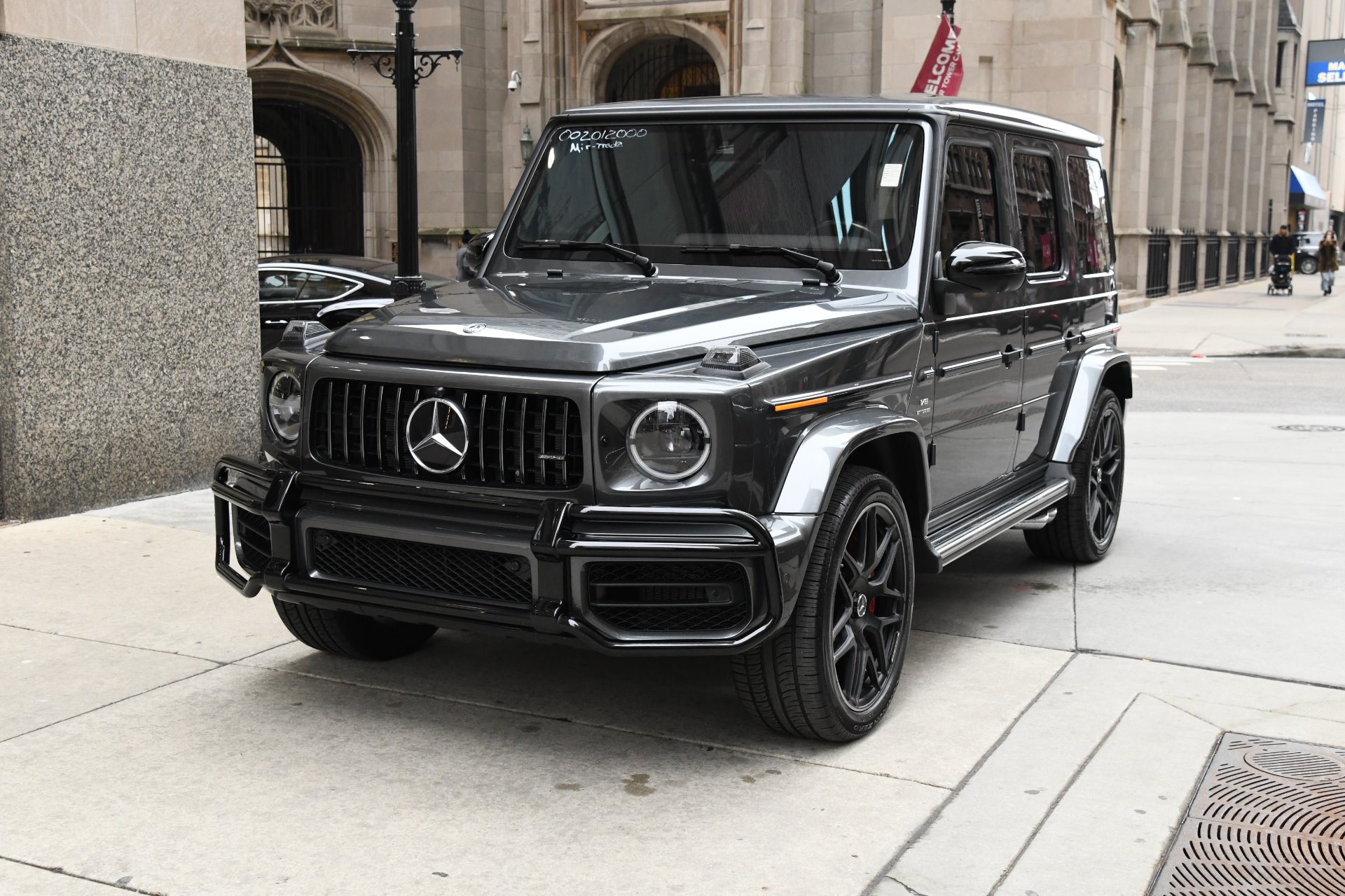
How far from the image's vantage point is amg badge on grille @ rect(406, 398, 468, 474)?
13.7 ft

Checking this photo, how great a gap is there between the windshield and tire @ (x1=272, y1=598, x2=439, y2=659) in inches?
60.2

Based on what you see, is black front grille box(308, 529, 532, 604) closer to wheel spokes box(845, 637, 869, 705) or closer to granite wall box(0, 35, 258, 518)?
wheel spokes box(845, 637, 869, 705)

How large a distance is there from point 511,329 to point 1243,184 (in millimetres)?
49347

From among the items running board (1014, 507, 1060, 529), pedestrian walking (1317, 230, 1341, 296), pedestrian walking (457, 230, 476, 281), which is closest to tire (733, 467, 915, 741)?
running board (1014, 507, 1060, 529)

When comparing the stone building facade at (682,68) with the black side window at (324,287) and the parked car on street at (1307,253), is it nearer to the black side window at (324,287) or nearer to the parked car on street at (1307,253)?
the black side window at (324,287)

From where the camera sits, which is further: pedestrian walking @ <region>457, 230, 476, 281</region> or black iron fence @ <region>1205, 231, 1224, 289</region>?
black iron fence @ <region>1205, 231, 1224, 289</region>

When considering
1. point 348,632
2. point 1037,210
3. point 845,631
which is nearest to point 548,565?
point 845,631

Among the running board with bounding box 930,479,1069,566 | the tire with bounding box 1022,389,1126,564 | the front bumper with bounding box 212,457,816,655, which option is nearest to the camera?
the front bumper with bounding box 212,457,816,655

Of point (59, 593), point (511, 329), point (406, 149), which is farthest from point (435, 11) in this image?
point (511, 329)

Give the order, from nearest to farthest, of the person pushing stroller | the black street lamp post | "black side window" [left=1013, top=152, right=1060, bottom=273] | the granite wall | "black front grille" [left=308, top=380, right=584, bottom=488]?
1. "black front grille" [left=308, top=380, right=584, bottom=488]
2. "black side window" [left=1013, top=152, right=1060, bottom=273]
3. the granite wall
4. the black street lamp post
5. the person pushing stroller

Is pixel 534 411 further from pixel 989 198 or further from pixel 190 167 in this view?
pixel 190 167

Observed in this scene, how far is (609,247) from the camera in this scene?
5.37 m

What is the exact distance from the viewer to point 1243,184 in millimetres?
48625

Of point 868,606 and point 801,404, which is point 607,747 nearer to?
point 868,606
